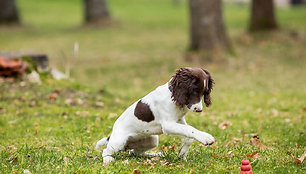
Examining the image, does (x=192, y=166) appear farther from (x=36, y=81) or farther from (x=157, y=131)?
(x=36, y=81)

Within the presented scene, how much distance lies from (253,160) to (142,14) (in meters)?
28.2

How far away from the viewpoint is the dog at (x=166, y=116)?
14.1ft

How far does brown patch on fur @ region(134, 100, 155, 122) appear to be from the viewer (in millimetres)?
4594

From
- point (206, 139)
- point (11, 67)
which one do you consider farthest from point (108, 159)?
point (11, 67)

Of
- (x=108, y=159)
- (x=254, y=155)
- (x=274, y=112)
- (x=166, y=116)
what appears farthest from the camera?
(x=274, y=112)

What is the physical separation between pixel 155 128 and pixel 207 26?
33.4 ft

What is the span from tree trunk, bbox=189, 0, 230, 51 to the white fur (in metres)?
9.88

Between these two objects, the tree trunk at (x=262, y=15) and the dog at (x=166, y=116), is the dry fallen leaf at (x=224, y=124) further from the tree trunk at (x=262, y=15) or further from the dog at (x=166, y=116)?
the tree trunk at (x=262, y=15)

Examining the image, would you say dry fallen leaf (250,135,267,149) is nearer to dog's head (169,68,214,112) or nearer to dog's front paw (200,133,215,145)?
dog's front paw (200,133,215,145)

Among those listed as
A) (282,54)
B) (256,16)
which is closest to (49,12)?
(256,16)

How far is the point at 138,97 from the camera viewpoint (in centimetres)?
981

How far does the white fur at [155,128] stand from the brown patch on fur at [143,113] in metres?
0.04

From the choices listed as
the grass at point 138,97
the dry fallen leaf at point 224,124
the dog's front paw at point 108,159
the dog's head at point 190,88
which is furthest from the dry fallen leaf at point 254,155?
the dry fallen leaf at point 224,124

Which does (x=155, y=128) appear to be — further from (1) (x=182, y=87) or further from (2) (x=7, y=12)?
(2) (x=7, y=12)
